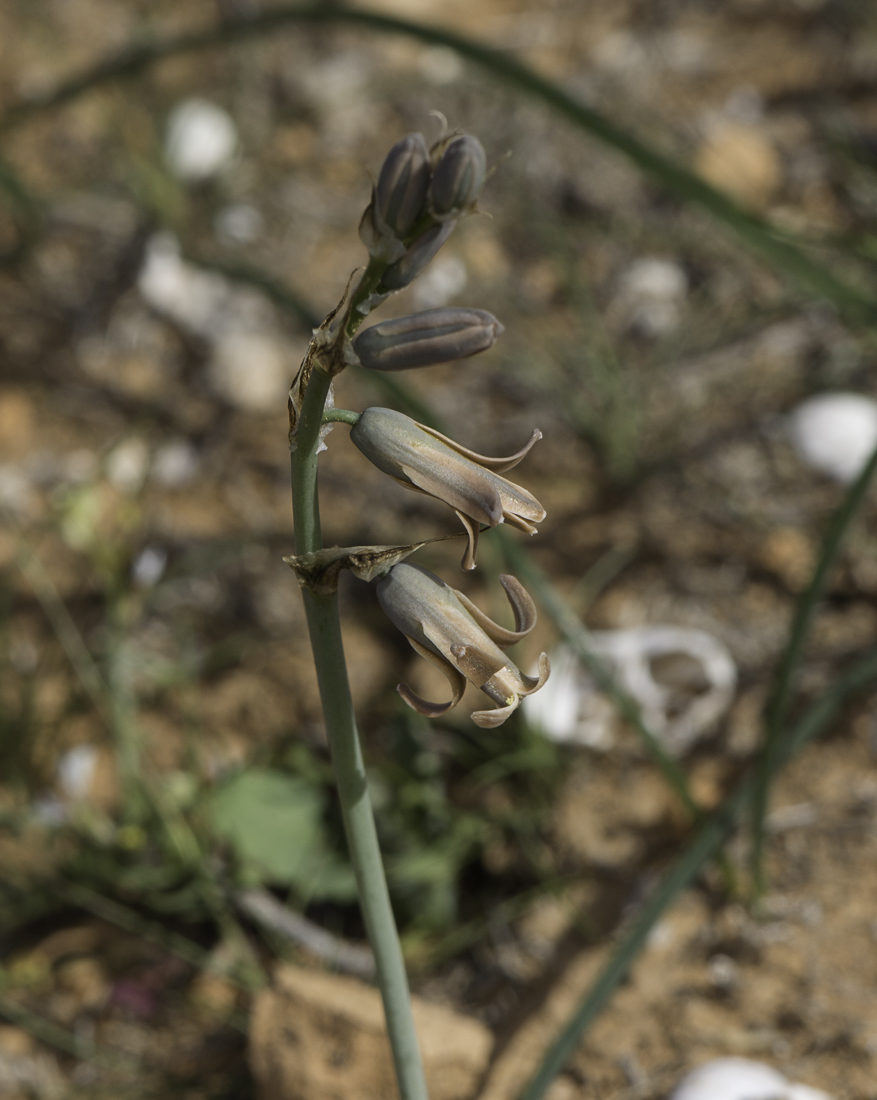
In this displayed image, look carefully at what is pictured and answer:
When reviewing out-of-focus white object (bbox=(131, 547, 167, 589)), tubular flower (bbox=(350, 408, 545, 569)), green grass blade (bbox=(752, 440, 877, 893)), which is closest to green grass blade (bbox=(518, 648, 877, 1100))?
green grass blade (bbox=(752, 440, 877, 893))

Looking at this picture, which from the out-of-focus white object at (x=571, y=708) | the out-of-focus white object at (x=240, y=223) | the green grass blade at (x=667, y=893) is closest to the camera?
the green grass blade at (x=667, y=893)

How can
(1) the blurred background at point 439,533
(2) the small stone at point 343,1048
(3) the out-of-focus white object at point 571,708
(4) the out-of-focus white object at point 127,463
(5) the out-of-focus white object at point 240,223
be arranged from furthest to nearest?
(5) the out-of-focus white object at point 240,223 → (4) the out-of-focus white object at point 127,463 → (3) the out-of-focus white object at point 571,708 → (1) the blurred background at point 439,533 → (2) the small stone at point 343,1048

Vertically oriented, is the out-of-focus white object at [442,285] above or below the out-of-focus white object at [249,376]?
above

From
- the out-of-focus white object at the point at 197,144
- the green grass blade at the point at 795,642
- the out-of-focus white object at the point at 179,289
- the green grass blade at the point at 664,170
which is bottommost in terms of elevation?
the green grass blade at the point at 795,642

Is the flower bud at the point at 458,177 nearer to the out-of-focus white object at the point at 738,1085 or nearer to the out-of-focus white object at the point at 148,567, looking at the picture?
the out-of-focus white object at the point at 738,1085

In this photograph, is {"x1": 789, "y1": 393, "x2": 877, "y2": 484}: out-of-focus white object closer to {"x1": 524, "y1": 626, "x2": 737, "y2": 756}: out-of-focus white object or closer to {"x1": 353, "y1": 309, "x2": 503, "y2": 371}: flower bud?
{"x1": 524, "y1": 626, "x2": 737, "y2": 756}: out-of-focus white object

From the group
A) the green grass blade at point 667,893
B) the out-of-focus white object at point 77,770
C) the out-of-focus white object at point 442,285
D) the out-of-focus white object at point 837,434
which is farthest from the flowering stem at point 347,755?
the out-of-focus white object at point 442,285
